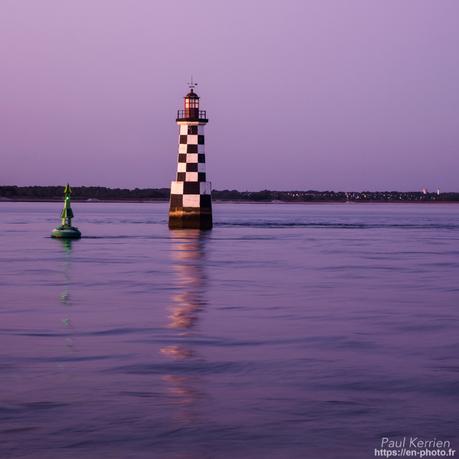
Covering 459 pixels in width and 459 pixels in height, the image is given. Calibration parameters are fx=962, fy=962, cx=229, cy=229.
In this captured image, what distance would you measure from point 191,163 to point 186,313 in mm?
21813

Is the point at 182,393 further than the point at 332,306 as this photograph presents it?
No

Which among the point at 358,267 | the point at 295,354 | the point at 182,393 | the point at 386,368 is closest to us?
the point at 182,393

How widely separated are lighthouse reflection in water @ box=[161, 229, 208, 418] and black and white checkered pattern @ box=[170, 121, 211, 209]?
259 inches

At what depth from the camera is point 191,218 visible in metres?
34.4

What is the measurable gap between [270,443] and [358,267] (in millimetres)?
14426

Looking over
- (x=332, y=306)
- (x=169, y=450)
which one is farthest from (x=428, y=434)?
(x=332, y=306)

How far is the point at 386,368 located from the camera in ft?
25.0

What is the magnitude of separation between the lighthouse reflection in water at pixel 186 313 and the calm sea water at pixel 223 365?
3 centimetres

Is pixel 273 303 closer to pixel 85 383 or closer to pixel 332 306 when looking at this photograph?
pixel 332 306

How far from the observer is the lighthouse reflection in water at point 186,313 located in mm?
6734

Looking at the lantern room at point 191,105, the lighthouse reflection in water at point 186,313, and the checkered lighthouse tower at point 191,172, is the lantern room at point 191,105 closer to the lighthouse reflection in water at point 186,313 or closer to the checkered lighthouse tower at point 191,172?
the checkered lighthouse tower at point 191,172

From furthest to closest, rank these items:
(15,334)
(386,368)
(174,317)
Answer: (174,317), (15,334), (386,368)

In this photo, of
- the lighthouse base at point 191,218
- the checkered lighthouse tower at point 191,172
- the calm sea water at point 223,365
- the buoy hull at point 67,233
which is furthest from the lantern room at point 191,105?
the calm sea water at point 223,365

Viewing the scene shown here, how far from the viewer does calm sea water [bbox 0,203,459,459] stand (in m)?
5.51
